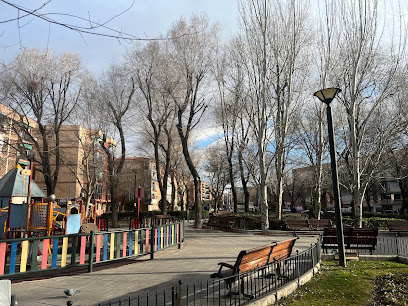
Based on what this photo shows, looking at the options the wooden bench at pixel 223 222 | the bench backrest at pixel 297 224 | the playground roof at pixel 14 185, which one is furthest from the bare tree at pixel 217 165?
the playground roof at pixel 14 185

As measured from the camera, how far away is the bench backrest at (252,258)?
5.49 m

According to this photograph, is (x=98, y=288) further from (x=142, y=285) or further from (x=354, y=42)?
(x=354, y=42)

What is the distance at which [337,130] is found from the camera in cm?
2719

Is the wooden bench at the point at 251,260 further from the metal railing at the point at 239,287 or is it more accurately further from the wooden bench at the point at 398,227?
the wooden bench at the point at 398,227

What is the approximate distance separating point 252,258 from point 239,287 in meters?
1.29

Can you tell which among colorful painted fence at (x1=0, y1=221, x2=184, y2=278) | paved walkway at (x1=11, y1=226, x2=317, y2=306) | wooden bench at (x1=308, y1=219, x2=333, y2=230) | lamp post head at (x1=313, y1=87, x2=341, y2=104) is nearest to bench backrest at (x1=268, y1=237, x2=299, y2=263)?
paved walkway at (x1=11, y1=226, x2=317, y2=306)

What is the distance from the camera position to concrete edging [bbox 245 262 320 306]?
16.7 feet

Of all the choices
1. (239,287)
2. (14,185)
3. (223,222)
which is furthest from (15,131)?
(239,287)

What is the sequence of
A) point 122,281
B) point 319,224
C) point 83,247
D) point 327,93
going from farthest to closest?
point 319,224
point 327,93
point 83,247
point 122,281

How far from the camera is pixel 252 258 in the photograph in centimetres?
587

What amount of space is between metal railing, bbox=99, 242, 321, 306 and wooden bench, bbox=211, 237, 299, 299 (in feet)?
0.27

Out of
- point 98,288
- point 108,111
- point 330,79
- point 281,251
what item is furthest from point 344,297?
point 108,111

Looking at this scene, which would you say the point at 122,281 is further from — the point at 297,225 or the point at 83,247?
the point at 297,225

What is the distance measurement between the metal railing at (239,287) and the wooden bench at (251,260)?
3.2 inches
